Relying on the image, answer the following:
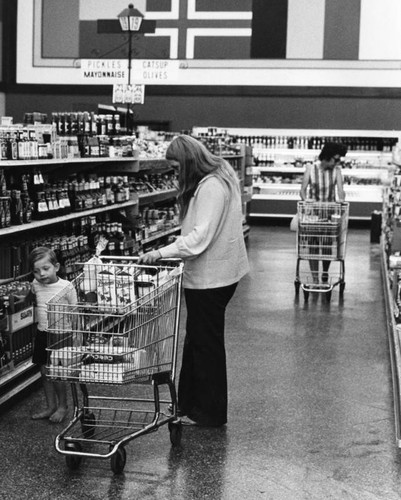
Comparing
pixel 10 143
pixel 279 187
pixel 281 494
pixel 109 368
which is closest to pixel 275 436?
pixel 281 494

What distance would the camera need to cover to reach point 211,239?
15.9 ft

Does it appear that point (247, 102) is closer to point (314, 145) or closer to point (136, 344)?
point (314, 145)

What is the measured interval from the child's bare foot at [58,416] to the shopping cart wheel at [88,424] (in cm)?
37

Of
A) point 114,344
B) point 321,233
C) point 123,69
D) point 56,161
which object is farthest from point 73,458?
point 123,69

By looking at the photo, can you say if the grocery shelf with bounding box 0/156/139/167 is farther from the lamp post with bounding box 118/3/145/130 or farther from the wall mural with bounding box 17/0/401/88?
the wall mural with bounding box 17/0/401/88

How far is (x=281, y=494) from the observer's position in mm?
4062

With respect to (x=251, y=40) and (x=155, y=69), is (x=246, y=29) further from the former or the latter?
(x=155, y=69)

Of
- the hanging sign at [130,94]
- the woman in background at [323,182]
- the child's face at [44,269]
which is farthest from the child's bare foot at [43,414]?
the hanging sign at [130,94]

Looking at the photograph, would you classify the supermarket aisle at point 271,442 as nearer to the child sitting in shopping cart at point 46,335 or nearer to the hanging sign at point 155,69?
the child sitting in shopping cart at point 46,335

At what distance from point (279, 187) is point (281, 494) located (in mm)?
15142

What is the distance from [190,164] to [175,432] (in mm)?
1426

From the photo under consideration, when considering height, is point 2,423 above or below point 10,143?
below

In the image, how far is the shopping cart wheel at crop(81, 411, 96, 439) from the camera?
4602mm

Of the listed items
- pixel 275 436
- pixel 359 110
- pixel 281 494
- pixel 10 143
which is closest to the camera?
pixel 281 494
